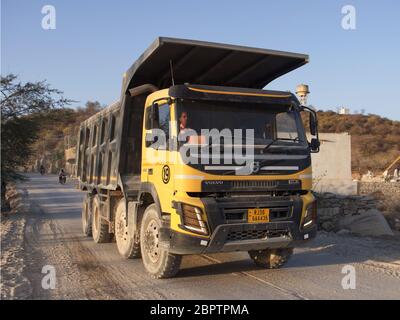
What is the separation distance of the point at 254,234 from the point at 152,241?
159 centimetres

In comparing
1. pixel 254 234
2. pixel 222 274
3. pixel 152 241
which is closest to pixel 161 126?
pixel 152 241

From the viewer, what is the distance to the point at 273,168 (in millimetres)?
6652

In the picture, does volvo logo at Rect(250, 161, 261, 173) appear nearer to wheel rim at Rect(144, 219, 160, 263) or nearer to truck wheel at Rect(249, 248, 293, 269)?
wheel rim at Rect(144, 219, 160, 263)

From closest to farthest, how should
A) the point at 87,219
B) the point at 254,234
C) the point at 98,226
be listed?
the point at 254,234
the point at 98,226
the point at 87,219

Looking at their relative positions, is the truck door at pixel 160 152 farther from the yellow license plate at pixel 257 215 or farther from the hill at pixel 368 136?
the hill at pixel 368 136

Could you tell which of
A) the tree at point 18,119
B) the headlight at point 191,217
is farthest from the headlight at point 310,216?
the tree at point 18,119

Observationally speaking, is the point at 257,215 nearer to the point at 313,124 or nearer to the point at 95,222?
the point at 313,124

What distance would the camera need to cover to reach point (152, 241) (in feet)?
23.3

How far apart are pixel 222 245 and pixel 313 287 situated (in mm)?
1419

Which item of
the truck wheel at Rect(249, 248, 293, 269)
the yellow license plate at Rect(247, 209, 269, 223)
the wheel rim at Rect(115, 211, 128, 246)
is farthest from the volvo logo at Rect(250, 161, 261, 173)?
the wheel rim at Rect(115, 211, 128, 246)
